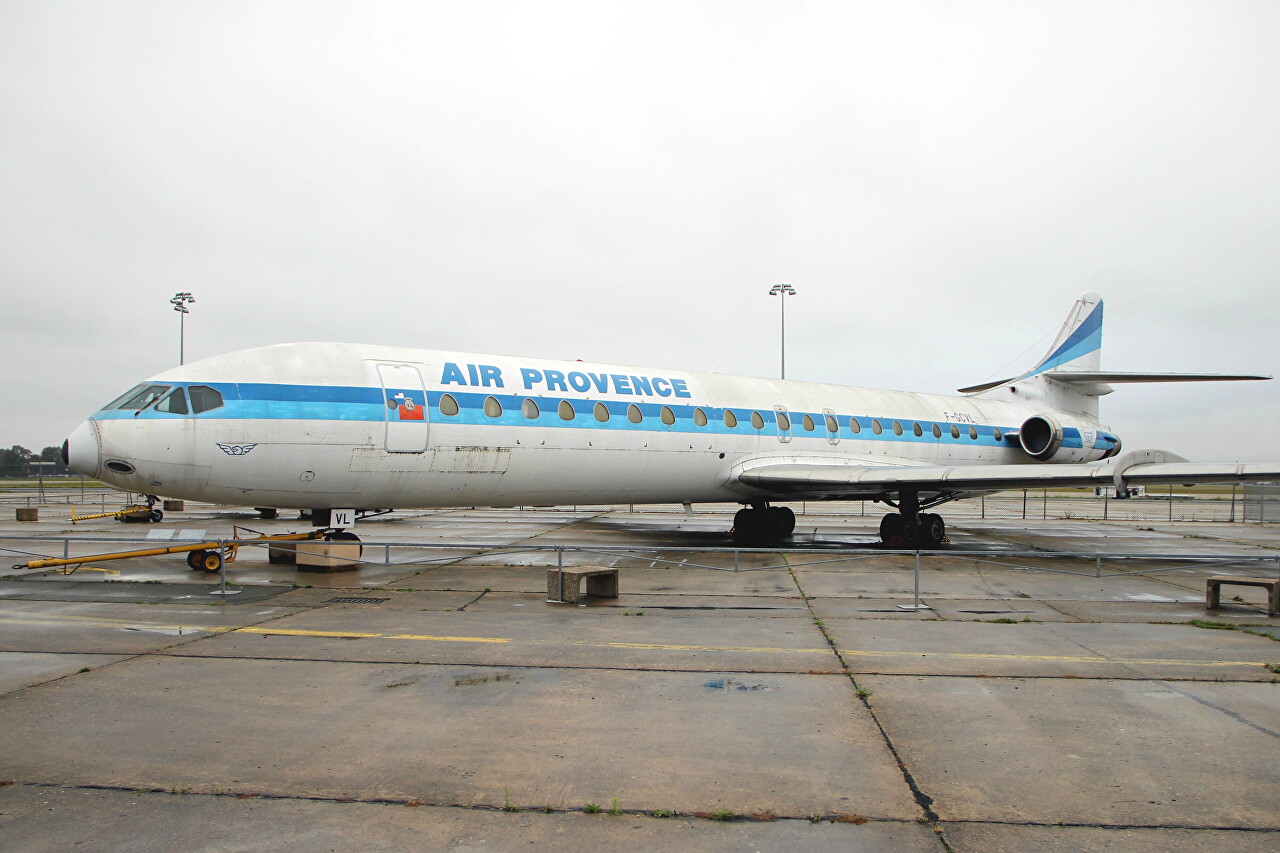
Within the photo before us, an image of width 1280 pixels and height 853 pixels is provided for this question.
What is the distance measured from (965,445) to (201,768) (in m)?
21.3

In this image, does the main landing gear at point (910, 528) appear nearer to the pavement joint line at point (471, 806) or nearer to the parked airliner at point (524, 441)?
the parked airliner at point (524, 441)

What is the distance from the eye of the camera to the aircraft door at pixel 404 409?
42.2 feet

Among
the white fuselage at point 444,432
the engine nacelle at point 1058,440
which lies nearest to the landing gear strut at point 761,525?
the white fuselage at point 444,432

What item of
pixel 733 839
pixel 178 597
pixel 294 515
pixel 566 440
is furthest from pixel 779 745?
A: pixel 294 515

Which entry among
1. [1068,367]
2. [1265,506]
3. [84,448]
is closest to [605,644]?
[84,448]

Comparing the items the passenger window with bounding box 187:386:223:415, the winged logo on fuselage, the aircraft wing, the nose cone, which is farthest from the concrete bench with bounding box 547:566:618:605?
the aircraft wing

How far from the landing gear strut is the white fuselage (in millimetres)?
1478

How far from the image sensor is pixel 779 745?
5.25m

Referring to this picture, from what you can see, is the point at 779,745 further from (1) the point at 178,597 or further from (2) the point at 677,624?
(1) the point at 178,597

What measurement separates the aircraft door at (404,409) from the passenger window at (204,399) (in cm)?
241

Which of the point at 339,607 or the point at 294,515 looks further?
the point at 294,515

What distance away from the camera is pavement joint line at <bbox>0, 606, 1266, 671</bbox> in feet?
24.9

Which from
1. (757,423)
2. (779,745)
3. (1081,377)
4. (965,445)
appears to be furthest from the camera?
(1081,377)

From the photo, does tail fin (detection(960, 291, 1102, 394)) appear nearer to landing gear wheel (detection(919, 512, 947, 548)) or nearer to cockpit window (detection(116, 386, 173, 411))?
landing gear wheel (detection(919, 512, 947, 548))
